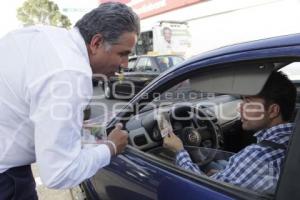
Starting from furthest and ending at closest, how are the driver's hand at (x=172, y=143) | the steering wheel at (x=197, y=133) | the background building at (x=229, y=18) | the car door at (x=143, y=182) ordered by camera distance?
the background building at (x=229, y=18), the steering wheel at (x=197, y=133), the driver's hand at (x=172, y=143), the car door at (x=143, y=182)

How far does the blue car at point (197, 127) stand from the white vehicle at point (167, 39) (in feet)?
→ 44.4

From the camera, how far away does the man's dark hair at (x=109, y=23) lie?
163 cm

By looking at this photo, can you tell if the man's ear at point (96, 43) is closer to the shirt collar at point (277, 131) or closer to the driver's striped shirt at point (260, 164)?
the driver's striped shirt at point (260, 164)

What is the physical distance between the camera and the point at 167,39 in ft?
54.8

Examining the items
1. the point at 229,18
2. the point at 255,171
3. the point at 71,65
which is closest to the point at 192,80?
the point at 255,171

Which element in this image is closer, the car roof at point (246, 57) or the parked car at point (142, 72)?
the car roof at point (246, 57)

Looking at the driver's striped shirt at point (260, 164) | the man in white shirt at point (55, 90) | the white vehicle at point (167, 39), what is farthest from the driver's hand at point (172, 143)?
the white vehicle at point (167, 39)

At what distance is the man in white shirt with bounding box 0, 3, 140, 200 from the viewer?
1.46 m

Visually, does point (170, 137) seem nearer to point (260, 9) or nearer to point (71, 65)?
point (71, 65)

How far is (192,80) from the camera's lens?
1.93 metres

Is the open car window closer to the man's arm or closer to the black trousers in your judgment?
the man's arm

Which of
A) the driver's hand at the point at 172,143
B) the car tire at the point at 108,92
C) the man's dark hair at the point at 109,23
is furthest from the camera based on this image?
the car tire at the point at 108,92

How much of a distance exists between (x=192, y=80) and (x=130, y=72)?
9.22 metres

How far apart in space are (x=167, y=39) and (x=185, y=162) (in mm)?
14962
